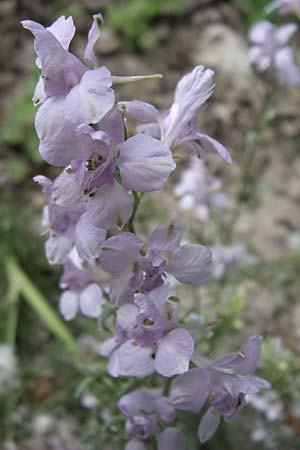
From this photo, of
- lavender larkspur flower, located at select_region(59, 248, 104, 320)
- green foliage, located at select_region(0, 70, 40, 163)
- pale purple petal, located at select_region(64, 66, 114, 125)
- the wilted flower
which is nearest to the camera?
pale purple petal, located at select_region(64, 66, 114, 125)

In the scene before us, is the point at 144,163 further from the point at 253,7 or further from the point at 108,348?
the point at 253,7

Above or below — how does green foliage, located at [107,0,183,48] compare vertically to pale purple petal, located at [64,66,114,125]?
below

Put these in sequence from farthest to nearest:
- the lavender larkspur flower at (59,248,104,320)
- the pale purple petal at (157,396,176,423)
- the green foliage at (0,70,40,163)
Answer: the green foliage at (0,70,40,163), the lavender larkspur flower at (59,248,104,320), the pale purple petal at (157,396,176,423)

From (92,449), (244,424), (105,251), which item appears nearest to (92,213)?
(105,251)

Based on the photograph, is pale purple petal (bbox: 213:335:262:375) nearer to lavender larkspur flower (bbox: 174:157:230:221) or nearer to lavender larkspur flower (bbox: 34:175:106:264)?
lavender larkspur flower (bbox: 34:175:106:264)

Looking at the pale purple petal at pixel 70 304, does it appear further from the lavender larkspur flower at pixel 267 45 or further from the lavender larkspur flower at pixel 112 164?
the lavender larkspur flower at pixel 267 45

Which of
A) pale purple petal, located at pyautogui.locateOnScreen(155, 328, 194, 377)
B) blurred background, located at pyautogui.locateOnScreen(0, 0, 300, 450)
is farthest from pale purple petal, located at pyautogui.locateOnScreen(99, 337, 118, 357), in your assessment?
pale purple petal, located at pyautogui.locateOnScreen(155, 328, 194, 377)

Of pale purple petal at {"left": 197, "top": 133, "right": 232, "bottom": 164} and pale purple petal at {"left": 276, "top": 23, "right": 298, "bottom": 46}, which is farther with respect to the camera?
pale purple petal at {"left": 276, "top": 23, "right": 298, "bottom": 46}
